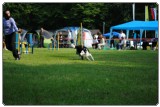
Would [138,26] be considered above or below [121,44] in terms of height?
above

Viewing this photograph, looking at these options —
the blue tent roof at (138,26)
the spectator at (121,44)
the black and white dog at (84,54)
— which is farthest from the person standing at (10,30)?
the spectator at (121,44)

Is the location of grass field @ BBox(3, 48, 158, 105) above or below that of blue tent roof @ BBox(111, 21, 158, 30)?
below

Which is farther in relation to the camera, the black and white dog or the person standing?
the black and white dog

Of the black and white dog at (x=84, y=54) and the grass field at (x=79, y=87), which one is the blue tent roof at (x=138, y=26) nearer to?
the black and white dog at (x=84, y=54)

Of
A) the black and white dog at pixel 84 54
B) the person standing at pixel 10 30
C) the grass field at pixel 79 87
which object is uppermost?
the person standing at pixel 10 30

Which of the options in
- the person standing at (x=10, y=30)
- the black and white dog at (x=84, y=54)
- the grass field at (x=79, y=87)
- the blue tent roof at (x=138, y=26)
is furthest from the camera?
the blue tent roof at (x=138, y=26)

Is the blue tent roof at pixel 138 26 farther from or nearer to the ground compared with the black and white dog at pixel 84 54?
farther from the ground

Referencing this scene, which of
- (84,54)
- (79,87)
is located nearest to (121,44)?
(84,54)

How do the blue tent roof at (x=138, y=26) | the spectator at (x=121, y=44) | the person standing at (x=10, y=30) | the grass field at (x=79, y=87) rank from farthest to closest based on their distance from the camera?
Answer: the spectator at (x=121, y=44) → the blue tent roof at (x=138, y=26) → the person standing at (x=10, y=30) → the grass field at (x=79, y=87)

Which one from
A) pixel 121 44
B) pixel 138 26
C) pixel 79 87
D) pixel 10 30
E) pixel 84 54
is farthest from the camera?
pixel 121 44

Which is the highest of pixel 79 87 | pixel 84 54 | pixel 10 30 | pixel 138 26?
pixel 138 26

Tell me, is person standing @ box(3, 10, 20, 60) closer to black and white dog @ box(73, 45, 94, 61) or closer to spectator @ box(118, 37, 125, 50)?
black and white dog @ box(73, 45, 94, 61)

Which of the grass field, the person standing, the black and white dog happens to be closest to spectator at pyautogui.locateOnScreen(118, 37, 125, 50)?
the black and white dog

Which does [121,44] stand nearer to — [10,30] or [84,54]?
Result: [84,54]
